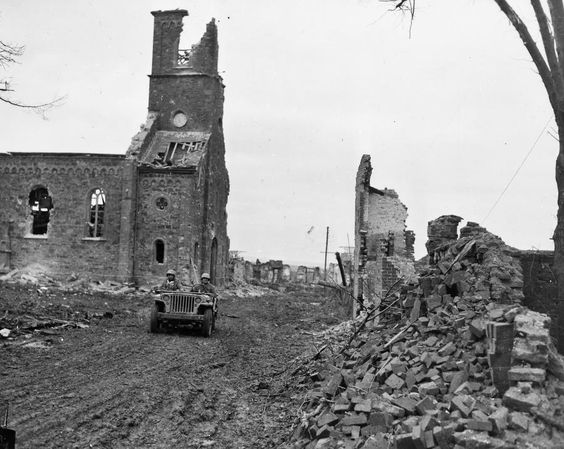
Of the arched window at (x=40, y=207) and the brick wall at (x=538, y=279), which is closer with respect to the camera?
the brick wall at (x=538, y=279)

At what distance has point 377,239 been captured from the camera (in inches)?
673

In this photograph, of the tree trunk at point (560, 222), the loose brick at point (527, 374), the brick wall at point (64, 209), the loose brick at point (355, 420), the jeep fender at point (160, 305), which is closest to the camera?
the loose brick at point (527, 374)

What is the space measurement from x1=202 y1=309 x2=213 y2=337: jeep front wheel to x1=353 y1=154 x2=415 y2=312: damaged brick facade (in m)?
4.86

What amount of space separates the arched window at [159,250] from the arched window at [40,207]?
639 centimetres

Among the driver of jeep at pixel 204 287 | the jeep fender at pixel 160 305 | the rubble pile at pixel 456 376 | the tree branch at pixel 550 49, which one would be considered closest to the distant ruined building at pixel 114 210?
the driver of jeep at pixel 204 287

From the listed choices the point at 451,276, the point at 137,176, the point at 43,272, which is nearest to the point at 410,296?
the point at 451,276

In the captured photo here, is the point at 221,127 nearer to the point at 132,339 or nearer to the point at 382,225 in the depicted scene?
the point at 382,225

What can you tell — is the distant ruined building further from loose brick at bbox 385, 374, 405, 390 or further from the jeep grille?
loose brick at bbox 385, 374, 405, 390

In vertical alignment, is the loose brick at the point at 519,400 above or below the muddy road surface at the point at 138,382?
above

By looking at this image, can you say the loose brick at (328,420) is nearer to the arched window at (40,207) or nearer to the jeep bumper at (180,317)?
the jeep bumper at (180,317)

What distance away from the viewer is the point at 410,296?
31.0 ft

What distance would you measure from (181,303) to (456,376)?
1012cm

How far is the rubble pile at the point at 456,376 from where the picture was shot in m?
5.11

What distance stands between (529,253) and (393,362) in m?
4.95
